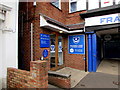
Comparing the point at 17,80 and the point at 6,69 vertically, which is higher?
the point at 6,69

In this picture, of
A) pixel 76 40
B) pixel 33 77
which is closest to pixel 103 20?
pixel 76 40

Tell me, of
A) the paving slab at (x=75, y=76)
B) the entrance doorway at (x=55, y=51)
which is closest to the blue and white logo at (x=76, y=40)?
the entrance doorway at (x=55, y=51)

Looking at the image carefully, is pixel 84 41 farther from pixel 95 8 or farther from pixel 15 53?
pixel 15 53

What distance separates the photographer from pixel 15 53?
363 centimetres

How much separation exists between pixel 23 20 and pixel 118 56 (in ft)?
44.4

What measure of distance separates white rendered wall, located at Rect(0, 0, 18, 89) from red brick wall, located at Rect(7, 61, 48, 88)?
0.46 m

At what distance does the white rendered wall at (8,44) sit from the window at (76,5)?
4.68 m

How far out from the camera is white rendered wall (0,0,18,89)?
3.27m

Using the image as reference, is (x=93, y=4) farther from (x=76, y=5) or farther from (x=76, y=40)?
(x=76, y=40)

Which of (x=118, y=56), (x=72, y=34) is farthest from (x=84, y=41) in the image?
(x=118, y=56)

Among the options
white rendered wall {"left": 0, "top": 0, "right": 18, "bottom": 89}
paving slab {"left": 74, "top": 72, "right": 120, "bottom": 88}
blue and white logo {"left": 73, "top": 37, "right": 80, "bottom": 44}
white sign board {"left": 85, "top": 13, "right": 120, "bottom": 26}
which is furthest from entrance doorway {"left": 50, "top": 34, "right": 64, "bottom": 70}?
white rendered wall {"left": 0, "top": 0, "right": 18, "bottom": 89}

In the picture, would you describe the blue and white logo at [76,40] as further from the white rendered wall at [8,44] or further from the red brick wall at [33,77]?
the red brick wall at [33,77]

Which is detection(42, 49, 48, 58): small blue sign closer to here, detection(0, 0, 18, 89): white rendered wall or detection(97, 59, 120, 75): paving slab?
detection(0, 0, 18, 89): white rendered wall

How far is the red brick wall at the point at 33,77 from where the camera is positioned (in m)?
2.42
